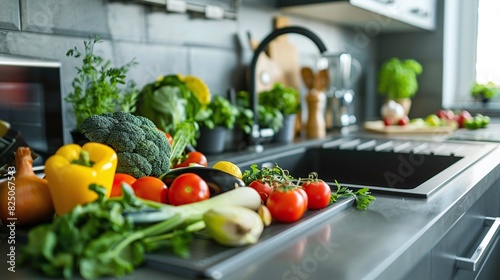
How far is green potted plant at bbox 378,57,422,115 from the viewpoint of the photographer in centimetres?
282

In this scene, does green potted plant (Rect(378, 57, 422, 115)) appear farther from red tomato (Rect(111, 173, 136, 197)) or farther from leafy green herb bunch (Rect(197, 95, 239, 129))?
red tomato (Rect(111, 173, 136, 197))

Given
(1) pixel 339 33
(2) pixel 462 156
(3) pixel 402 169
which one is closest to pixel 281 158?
(3) pixel 402 169

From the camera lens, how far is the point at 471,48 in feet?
10.5

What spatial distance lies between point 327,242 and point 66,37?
89 centimetres

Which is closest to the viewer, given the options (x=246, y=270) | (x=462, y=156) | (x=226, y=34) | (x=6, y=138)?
(x=246, y=270)

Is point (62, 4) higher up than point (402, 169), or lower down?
higher up

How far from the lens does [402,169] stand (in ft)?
5.65

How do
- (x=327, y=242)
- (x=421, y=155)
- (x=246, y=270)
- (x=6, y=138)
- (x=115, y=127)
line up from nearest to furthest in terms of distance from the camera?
1. (x=246, y=270)
2. (x=327, y=242)
3. (x=115, y=127)
4. (x=6, y=138)
5. (x=421, y=155)

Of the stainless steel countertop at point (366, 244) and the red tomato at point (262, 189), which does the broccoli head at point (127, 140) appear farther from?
the stainless steel countertop at point (366, 244)

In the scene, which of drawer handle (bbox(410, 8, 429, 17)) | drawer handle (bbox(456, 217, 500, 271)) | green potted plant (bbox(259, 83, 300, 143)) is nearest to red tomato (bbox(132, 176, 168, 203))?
drawer handle (bbox(456, 217, 500, 271))

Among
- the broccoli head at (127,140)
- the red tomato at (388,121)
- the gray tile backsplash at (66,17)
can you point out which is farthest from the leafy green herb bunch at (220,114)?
the red tomato at (388,121)

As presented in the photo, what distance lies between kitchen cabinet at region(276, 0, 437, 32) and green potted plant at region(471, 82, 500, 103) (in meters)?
0.47

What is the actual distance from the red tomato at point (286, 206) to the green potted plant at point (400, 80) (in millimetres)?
2159

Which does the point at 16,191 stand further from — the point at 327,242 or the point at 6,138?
the point at 327,242
